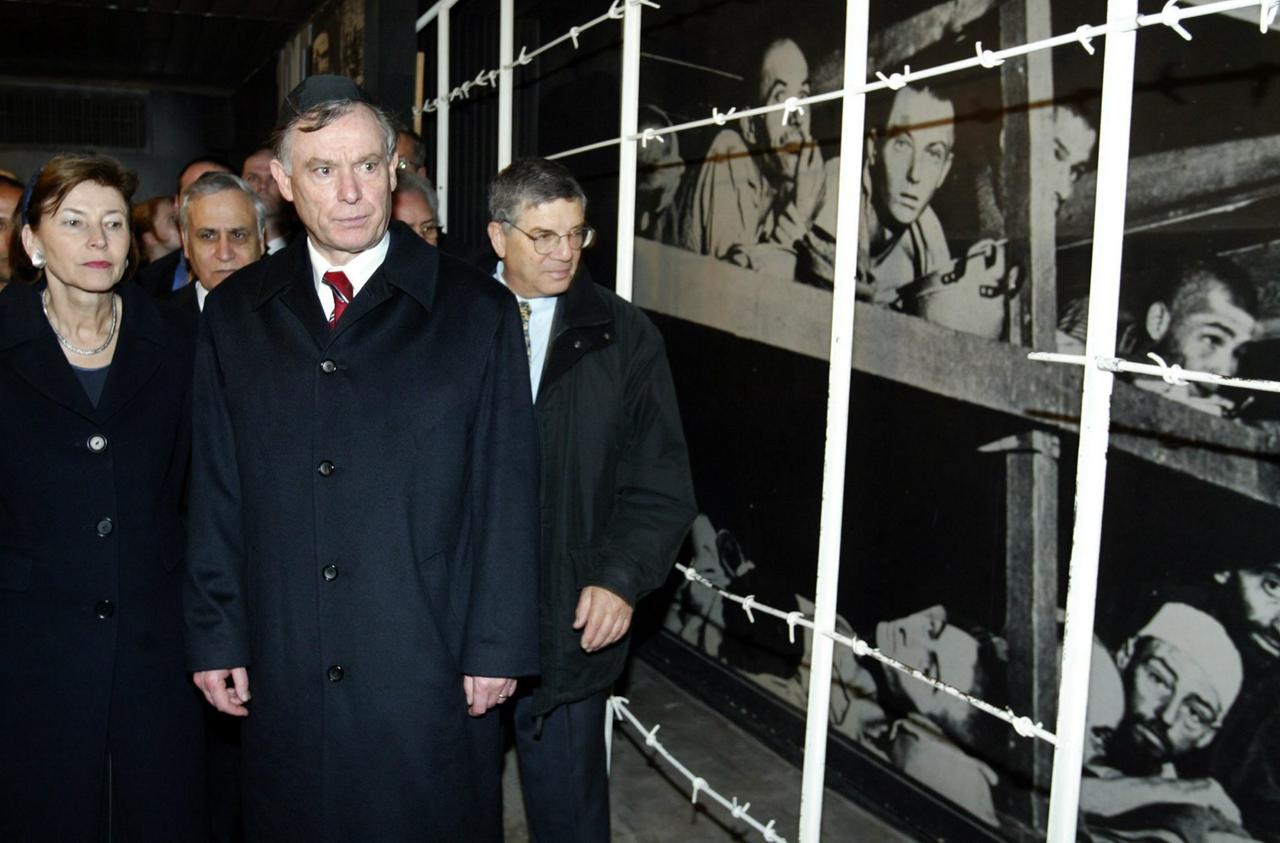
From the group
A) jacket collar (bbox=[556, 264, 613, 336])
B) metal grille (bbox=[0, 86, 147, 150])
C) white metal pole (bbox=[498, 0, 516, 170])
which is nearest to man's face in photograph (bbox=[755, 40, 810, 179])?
white metal pole (bbox=[498, 0, 516, 170])

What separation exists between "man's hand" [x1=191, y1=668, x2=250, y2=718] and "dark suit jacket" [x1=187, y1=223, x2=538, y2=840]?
25mm

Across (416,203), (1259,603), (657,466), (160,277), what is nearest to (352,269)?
(657,466)

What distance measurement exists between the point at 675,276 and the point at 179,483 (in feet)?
8.01

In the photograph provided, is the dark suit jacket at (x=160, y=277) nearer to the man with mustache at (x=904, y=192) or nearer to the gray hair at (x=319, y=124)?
the gray hair at (x=319, y=124)

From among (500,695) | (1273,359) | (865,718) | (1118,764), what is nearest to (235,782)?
(500,695)

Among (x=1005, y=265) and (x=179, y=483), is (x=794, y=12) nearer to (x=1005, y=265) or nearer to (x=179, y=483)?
(x=1005, y=265)

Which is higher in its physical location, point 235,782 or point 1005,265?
point 1005,265

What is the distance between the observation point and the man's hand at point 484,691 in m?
1.99

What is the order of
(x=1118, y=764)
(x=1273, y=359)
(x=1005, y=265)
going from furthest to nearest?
(x=1005, y=265) < (x=1118, y=764) < (x=1273, y=359)

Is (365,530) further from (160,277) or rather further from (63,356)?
(160,277)

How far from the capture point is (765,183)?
12.5 feet

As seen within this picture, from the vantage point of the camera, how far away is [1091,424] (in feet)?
4.67

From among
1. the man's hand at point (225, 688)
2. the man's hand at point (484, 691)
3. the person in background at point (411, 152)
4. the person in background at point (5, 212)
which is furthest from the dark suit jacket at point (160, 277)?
the man's hand at point (484, 691)

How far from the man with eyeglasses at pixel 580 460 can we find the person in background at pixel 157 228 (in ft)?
9.98
